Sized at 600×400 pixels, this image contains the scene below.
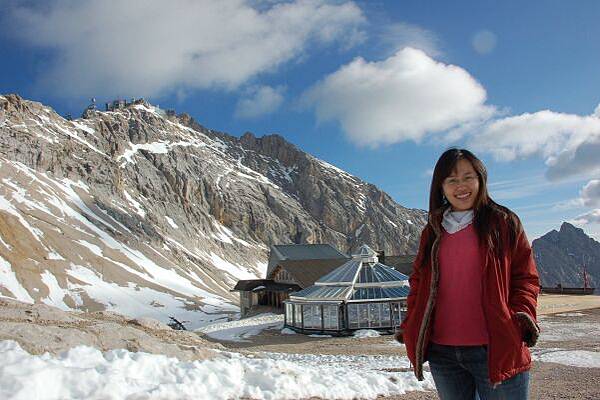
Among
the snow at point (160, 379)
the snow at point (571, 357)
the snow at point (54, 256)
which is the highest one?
the snow at point (54, 256)

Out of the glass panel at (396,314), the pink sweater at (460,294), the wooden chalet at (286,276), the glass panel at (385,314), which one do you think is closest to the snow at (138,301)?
the wooden chalet at (286,276)

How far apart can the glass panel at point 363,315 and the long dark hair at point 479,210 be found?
26.1 metres

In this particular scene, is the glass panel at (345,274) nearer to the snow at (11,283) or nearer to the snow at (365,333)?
the snow at (365,333)

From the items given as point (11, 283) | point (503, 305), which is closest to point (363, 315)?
point (503, 305)

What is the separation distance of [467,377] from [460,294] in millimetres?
683

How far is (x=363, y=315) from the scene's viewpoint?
2920 cm

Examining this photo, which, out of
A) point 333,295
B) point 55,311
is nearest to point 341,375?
point 55,311

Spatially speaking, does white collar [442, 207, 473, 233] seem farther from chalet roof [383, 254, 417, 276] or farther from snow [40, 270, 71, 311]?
snow [40, 270, 71, 311]

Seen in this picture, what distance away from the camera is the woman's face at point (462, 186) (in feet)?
12.8

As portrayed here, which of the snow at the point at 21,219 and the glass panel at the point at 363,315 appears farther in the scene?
the snow at the point at 21,219

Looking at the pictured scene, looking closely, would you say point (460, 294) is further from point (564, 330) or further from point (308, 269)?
point (308, 269)

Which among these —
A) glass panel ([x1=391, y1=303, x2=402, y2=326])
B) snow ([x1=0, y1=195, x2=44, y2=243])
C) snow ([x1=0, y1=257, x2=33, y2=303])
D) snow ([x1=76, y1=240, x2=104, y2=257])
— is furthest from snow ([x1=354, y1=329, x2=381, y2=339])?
snow ([x1=76, y1=240, x2=104, y2=257])

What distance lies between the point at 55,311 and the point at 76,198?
89.5m

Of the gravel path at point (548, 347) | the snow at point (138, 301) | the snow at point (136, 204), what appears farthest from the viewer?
the snow at point (136, 204)
